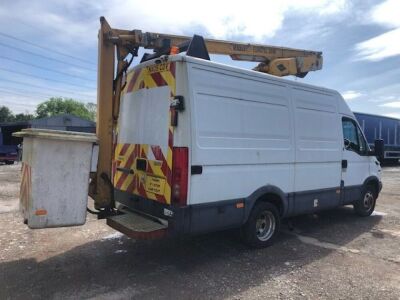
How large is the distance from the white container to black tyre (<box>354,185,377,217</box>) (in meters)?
5.80

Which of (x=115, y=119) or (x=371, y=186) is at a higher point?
(x=115, y=119)

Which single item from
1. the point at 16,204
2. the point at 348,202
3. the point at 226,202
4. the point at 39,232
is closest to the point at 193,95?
the point at 226,202

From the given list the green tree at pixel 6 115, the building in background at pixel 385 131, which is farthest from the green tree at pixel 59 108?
the building in background at pixel 385 131

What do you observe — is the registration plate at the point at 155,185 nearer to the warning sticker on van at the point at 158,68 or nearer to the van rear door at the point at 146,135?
the van rear door at the point at 146,135

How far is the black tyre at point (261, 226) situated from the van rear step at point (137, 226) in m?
1.42

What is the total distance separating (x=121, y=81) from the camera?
5852 millimetres

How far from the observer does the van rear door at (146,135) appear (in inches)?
188

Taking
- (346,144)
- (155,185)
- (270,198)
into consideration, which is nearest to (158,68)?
(155,185)

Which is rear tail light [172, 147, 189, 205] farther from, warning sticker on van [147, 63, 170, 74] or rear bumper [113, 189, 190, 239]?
warning sticker on van [147, 63, 170, 74]

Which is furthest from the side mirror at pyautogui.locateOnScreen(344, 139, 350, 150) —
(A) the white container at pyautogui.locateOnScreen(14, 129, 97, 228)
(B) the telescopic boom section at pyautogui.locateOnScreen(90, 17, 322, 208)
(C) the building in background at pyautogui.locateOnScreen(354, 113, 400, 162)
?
(C) the building in background at pyautogui.locateOnScreen(354, 113, 400, 162)

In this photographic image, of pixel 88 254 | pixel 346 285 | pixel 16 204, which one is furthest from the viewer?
pixel 16 204

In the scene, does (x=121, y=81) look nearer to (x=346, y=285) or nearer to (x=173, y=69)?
(x=173, y=69)

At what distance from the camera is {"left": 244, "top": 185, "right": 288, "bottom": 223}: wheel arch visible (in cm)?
533

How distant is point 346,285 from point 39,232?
4.96 meters
